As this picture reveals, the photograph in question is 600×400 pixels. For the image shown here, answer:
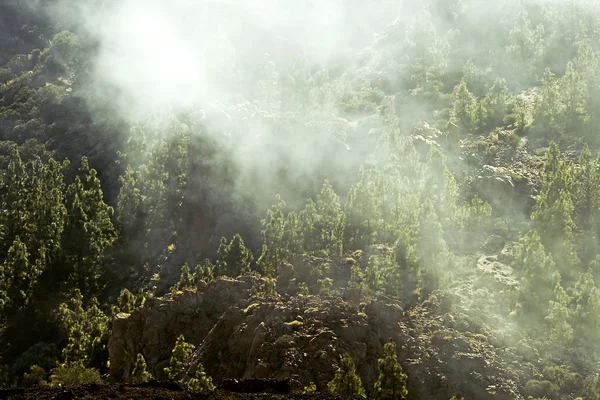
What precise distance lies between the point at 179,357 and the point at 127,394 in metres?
21.2

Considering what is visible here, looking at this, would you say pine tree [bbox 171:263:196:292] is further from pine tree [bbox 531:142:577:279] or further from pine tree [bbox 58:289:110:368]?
pine tree [bbox 531:142:577:279]

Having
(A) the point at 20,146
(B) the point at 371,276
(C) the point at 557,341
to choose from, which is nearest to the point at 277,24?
(A) the point at 20,146

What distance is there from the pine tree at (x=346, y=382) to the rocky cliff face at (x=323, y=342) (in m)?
3.20

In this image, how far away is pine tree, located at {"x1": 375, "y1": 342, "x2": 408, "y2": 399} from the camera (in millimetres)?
51719

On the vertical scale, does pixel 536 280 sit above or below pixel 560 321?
above

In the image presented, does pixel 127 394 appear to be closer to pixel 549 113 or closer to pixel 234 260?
pixel 234 260

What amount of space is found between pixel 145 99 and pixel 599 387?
348 ft

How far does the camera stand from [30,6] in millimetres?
197125

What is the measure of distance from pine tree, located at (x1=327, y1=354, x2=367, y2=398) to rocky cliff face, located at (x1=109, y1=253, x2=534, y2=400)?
3.20 m

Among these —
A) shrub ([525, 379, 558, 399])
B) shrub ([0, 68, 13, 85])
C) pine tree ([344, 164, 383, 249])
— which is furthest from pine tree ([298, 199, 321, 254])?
shrub ([0, 68, 13, 85])

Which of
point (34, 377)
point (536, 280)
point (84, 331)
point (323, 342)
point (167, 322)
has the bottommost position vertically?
point (34, 377)

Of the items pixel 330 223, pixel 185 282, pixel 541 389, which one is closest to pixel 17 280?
pixel 185 282

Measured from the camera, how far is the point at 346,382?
50031 mm

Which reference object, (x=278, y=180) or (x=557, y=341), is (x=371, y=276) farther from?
(x=278, y=180)
